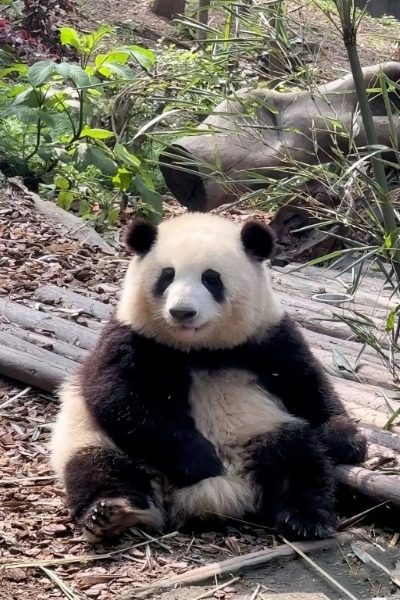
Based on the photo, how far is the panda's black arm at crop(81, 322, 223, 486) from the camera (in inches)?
130

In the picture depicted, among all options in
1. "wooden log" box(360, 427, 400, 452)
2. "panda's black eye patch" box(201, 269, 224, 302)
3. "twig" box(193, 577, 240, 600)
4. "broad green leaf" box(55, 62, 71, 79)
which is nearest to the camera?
"twig" box(193, 577, 240, 600)

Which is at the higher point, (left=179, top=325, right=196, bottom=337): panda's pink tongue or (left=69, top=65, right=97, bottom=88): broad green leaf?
(left=69, top=65, right=97, bottom=88): broad green leaf

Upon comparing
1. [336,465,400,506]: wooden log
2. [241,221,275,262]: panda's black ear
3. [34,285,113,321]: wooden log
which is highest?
[241,221,275,262]: panda's black ear

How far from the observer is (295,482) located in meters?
3.25

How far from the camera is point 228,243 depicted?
3.56m

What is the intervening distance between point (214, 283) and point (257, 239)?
0.25m

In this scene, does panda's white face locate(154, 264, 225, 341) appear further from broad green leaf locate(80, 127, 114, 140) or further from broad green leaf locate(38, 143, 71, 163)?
broad green leaf locate(38, 143, 71, 163)

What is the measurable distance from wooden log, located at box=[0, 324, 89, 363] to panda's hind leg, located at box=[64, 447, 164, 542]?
124 centimetres

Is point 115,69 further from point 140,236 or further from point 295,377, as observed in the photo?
point 295,377

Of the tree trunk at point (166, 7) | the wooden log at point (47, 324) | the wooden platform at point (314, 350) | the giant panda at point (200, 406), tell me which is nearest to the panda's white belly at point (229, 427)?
the giant panda at point (200, 406)

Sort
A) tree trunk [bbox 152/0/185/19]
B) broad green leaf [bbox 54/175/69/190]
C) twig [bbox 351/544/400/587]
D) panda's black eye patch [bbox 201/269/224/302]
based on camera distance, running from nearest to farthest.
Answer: twig [bbox 351/544/400/587]
panda's black eye patch [bbox 201/269/224/302]
broad green leaf [bbox 54/175/69/190]
tree trunk [bbox 152/0/185/19]

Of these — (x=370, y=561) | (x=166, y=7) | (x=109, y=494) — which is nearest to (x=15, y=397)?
(x=109, y=494)

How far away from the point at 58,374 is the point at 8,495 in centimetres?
90

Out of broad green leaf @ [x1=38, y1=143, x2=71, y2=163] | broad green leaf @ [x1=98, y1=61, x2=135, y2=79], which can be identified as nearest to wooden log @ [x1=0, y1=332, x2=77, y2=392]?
broad green leaf @ [x1=98, y1=61, x2=135, y2=79]
